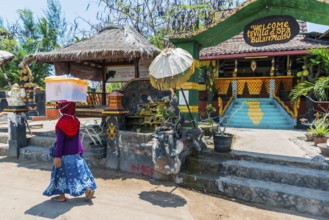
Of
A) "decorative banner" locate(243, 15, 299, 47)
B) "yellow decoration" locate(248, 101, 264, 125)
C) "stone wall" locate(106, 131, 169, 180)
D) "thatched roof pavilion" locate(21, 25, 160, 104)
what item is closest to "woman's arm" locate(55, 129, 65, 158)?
"stone wall" locate(106, 131, 169, 180)

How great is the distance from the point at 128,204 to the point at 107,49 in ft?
16.3

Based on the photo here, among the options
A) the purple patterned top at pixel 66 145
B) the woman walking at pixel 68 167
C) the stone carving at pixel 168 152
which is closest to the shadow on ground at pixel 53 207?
the woman walking at pixel 68 167

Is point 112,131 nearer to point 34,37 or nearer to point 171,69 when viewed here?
point 171,69

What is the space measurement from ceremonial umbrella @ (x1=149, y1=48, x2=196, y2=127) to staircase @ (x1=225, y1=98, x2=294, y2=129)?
5.88 metres

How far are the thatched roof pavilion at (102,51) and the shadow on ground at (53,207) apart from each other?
4502mm

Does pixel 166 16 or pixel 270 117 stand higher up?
pixel 166 16

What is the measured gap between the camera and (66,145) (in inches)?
138

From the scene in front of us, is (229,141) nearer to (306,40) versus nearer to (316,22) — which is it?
(316,22)

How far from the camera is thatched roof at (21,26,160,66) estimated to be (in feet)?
22.9

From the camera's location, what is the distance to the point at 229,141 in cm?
469

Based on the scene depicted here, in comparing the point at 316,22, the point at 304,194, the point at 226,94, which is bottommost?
the point at 304,194

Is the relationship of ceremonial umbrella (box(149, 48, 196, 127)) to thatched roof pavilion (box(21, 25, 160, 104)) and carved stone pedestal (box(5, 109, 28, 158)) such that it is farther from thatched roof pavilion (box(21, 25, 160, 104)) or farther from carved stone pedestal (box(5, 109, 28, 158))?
carved stone pedestal (box(5, 109, 28, 158))

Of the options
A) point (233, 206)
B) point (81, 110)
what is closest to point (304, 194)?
point (233, 206)

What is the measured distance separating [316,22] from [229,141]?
2.86 meters
